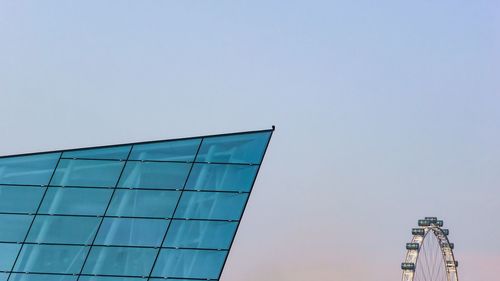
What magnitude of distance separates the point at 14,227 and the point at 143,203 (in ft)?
16.1

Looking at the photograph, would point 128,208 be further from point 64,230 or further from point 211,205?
point 211,205

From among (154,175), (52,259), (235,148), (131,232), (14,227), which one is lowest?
(52,259)

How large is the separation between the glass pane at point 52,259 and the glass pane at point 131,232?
0.92 m

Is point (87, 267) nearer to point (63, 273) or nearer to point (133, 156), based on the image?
point (63, 273)

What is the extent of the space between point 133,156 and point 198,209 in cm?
368

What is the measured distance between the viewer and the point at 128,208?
119ft

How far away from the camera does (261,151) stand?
37.2 m

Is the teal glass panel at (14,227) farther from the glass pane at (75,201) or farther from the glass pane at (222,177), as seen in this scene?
the glass pane at (222,177)

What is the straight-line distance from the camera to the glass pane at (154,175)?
3663cm

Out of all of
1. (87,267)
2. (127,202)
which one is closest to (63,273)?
(87,267)

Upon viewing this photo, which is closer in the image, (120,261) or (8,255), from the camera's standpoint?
(120,261)

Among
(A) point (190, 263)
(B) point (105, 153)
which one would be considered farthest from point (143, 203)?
(A) point (190, 263)

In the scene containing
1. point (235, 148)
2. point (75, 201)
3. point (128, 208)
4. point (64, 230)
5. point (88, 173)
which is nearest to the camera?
point (64, 230)

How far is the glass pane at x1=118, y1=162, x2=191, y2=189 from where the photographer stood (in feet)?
120
